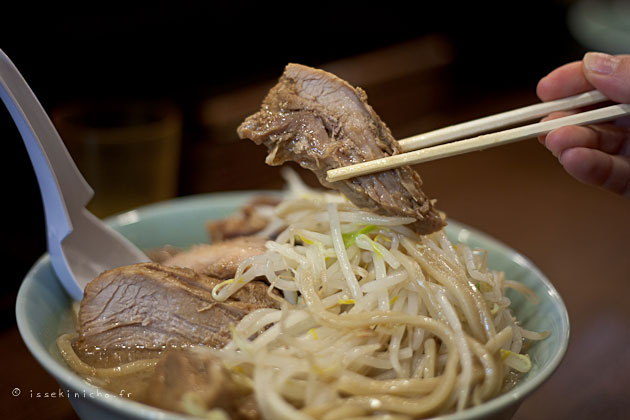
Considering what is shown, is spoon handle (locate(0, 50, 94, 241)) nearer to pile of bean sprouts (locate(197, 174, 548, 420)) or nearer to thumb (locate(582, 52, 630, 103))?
pile of bean sprouts (locate(197, 174, 548, 420))

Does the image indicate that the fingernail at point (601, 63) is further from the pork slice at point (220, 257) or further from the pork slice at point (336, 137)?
the pork slice at point (220, 257)

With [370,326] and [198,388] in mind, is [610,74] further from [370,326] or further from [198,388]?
[198,388]

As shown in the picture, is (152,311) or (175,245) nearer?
(152,311)

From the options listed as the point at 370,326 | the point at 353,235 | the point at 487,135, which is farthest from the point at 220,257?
the point at 487,135

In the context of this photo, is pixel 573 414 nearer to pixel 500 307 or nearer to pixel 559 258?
pixel 500 307

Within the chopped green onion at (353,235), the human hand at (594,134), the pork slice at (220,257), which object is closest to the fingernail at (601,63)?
the human hand at (594,134)

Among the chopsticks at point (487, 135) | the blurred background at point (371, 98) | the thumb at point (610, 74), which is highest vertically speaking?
the thumb at point (610, 74)
